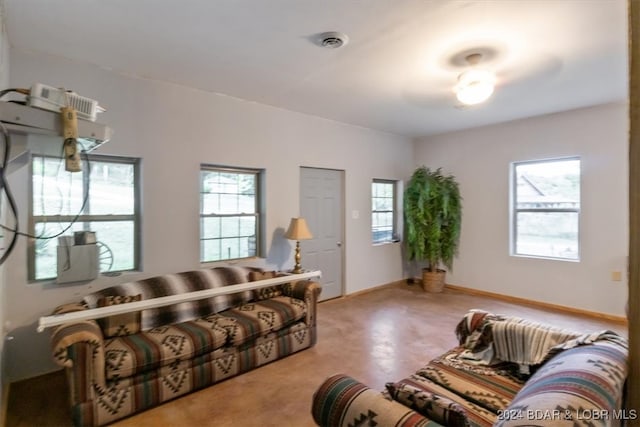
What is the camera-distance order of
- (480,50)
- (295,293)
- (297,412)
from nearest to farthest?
(297,412) → (480,50) → (295,293)

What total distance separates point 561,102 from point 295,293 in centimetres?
387

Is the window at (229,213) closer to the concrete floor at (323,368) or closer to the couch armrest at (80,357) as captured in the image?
the concrete floor at (323,368)

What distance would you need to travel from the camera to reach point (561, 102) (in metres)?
3.95

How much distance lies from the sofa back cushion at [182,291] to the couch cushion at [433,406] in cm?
217

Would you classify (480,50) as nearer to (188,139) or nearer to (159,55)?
(159,55)

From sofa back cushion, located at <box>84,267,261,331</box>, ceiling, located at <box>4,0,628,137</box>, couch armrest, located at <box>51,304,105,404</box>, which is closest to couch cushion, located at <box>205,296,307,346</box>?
sofa back cushion, located at <box>84,267,261,331</box>

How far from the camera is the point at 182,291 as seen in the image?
9.67 feet

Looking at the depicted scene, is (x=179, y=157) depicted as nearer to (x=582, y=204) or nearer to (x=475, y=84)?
(x=475, y=84)

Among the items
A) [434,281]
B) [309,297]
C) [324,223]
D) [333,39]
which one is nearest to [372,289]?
[434,281]

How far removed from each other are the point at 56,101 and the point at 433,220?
194 inches

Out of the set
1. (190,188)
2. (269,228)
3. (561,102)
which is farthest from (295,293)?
Answer: (561,102)

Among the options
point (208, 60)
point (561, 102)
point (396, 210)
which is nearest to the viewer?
point (208, 60)

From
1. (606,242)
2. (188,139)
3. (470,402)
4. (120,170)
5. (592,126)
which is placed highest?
(592,126)

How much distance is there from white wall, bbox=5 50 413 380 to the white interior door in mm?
134
